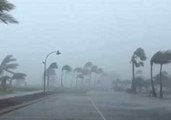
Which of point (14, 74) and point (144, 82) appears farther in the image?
Answer: point (144, 82)

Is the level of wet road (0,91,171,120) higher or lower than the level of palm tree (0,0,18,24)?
lower

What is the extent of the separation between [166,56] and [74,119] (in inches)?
2528

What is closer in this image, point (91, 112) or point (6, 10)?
point (6, 10)

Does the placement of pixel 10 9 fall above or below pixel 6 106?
above

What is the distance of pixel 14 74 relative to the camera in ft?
358

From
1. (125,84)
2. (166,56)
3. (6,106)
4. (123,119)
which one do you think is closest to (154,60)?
(166,56)

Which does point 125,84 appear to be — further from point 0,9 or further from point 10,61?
point 0,9

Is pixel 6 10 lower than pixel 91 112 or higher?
higher

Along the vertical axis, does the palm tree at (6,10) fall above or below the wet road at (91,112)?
above

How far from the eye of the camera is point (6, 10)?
2775cm

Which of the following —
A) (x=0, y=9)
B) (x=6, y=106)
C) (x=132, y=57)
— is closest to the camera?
(x=0, y=9)

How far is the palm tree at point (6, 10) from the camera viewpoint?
89.6 ft

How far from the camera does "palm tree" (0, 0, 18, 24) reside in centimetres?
2731

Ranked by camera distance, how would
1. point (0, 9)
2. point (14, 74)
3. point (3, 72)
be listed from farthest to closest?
1. point (14, 74)
2. point (3, 72)
3. point (0, 9)
